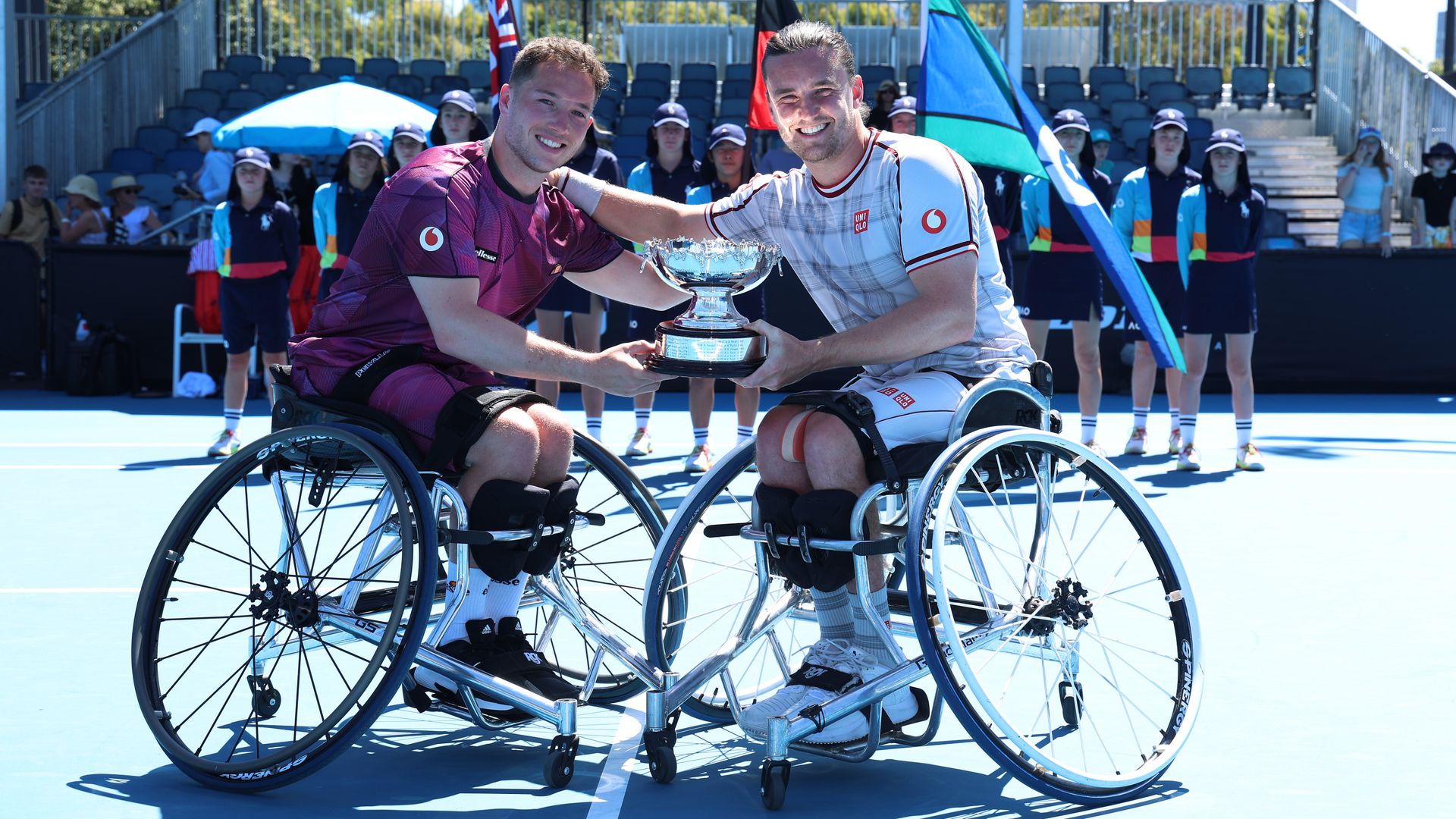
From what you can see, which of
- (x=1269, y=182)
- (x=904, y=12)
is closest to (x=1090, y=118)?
(x=1269, y=182)

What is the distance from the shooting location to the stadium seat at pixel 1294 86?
18.7 m

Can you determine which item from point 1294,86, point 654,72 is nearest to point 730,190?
point 654,72

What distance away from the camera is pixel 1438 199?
519 inches

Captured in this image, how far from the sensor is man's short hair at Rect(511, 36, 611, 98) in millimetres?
3553

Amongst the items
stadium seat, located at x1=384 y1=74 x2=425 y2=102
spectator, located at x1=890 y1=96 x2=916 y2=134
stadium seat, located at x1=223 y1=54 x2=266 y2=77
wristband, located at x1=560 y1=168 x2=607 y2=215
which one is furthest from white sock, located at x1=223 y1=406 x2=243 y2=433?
stadium seat, located at x1=223 y1=54 x2=266 y2=77

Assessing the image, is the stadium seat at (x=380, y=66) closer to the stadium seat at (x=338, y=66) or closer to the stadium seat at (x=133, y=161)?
the stadium seat at (x=338, y=66)

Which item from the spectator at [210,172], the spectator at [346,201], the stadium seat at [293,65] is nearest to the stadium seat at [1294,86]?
the stadium seat at [293,65]

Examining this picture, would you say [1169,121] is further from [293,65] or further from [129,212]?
[293,65]

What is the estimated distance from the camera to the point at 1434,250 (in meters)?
12.2

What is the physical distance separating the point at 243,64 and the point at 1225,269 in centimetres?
1401

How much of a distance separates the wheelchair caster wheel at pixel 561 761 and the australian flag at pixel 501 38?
16.6 ft

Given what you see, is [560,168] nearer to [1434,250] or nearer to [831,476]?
[831,476]

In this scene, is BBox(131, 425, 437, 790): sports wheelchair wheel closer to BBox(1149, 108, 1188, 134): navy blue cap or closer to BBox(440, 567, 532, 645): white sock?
BBox(440, 567, 532, 645): white sock

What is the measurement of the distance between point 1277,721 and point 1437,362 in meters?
9.78
